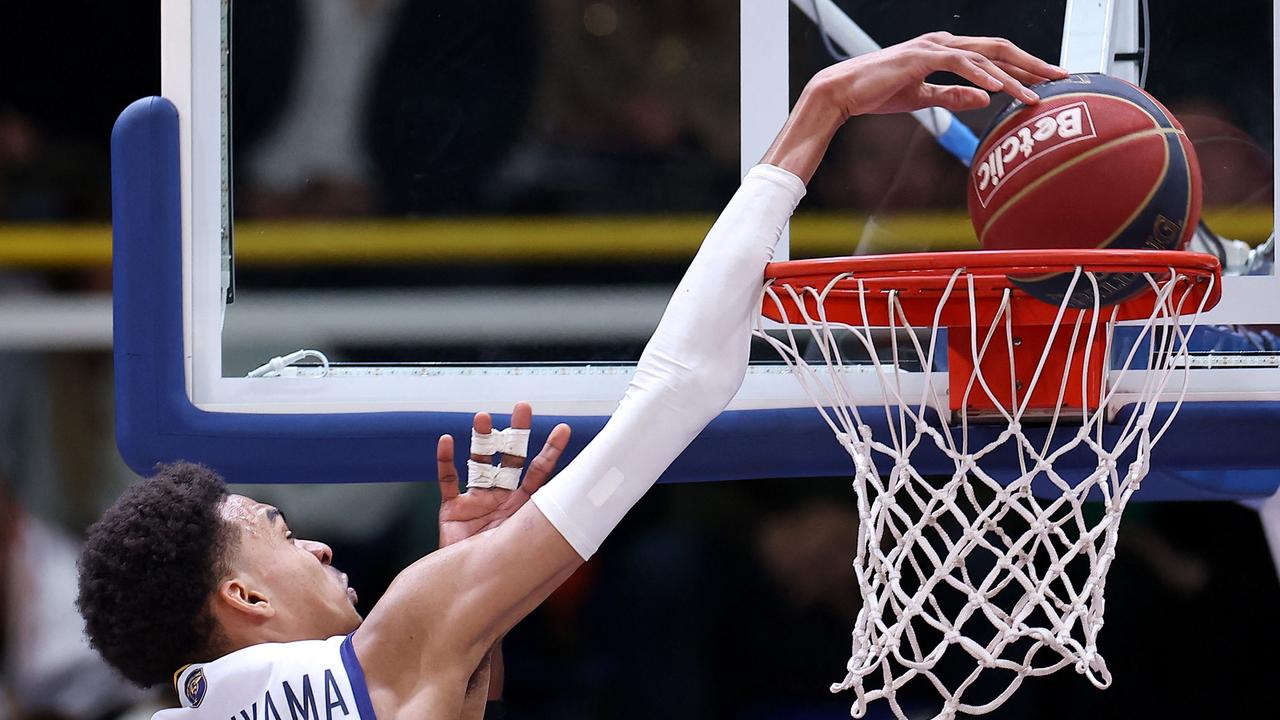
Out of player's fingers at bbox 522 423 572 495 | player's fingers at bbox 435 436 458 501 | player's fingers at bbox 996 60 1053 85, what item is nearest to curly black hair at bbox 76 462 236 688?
player's fingers at bbox 435 436 458 501

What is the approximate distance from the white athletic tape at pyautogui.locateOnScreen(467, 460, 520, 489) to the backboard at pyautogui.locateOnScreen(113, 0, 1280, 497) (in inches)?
5.7

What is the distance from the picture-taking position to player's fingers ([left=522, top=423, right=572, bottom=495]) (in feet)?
5.50

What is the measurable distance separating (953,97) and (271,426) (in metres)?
1.16

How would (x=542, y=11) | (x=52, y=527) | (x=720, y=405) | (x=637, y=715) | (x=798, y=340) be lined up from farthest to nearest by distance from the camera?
(x=52, y=527) < (x=637, y=715) < (x=542, y=11) < (x=798, y=340) < (x=720, y=405)

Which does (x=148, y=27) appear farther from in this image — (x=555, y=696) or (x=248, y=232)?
(x=555, y=696)

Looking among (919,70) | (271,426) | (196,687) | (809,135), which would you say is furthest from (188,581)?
(919,70)

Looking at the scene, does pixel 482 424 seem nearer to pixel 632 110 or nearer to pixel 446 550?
pixel 446 550

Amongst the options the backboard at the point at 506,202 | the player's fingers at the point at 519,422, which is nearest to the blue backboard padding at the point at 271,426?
the backboard at the point at 506,202

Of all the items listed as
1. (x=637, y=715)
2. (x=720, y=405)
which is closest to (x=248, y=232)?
(x=720, y=405)

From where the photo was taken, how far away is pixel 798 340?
1.89 metres

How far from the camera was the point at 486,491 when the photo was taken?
1.65 meters

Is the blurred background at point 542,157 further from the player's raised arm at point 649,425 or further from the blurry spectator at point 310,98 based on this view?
the player's raised arm at point 649,425

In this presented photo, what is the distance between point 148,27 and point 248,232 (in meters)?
2.46

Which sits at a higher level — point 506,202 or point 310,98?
point 310,98
